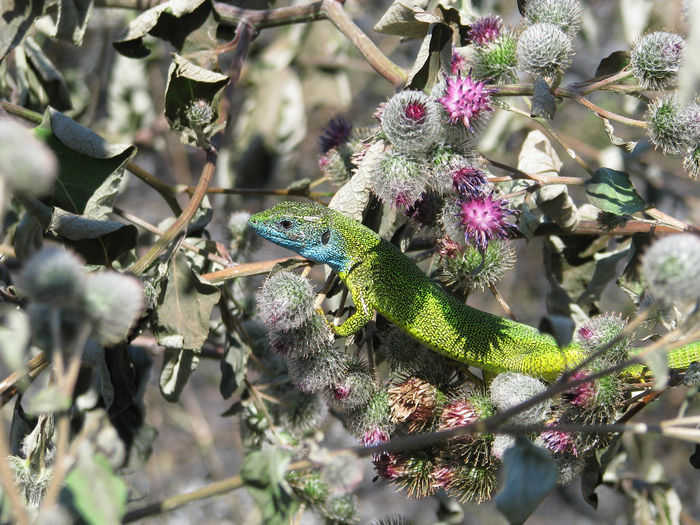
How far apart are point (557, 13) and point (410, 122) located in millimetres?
748

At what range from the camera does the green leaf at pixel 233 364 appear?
7.54 ft

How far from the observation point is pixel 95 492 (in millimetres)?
1102

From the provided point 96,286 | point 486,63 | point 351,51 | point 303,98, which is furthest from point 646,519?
point 351,51

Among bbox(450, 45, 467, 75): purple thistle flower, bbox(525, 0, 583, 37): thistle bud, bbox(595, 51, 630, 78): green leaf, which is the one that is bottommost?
bbox(595, 51, 630, 78): green leaf

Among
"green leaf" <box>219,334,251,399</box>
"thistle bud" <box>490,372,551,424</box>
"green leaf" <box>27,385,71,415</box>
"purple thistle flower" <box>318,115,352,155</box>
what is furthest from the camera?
"purple thistle flower" <box>318,115,352,155</box>

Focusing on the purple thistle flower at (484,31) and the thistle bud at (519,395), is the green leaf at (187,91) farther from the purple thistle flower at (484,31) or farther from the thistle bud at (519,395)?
the thistle bud at (519,395)

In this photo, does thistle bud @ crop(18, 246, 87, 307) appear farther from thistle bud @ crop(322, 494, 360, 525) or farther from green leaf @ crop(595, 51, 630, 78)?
green leaf @ crop(595, 51, 630, 78)

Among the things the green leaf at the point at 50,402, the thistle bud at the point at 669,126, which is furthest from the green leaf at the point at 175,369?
the thistle bud at the point at 669,126

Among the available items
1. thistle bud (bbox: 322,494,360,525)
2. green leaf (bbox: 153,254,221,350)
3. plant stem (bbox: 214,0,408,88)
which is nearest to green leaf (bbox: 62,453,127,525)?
green leaf (bbox: 153,254,221,350)

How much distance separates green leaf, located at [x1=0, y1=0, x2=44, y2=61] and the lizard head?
39.5 inches

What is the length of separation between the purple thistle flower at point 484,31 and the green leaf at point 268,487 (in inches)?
52.9

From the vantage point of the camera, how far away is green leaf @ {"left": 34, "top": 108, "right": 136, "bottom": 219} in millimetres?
1877

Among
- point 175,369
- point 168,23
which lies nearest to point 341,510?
point 175,369

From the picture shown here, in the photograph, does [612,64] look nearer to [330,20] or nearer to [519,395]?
[330,20]
